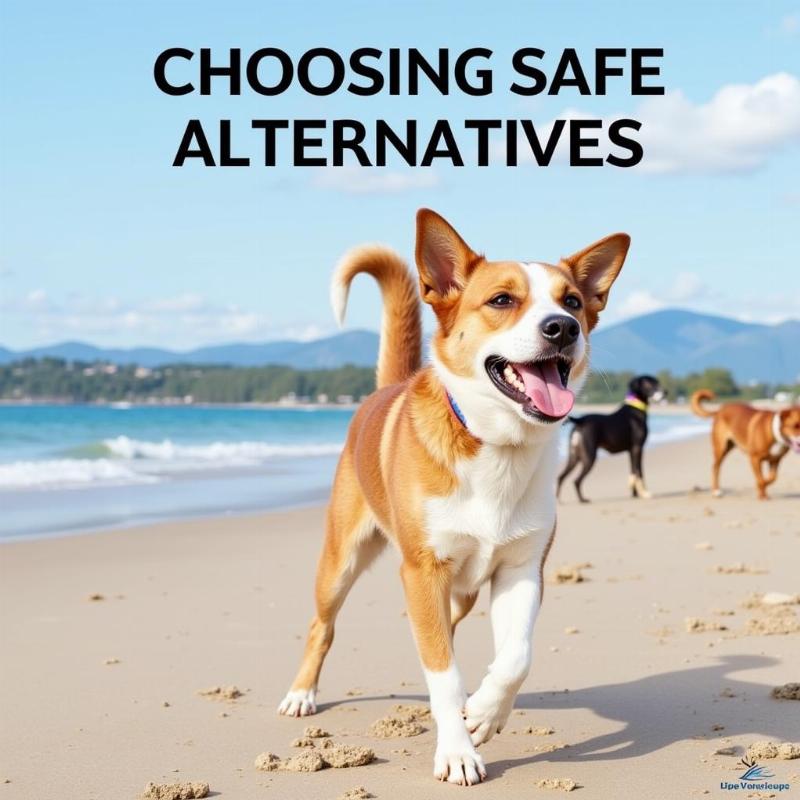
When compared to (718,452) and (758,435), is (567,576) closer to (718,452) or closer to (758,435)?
(758,435)

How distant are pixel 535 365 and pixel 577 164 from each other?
689 cm

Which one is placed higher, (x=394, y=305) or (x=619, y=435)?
(x=394, y=305)

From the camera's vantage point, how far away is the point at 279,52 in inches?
376

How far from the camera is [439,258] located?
4.14m

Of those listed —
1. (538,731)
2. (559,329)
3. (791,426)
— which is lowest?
(538,731)

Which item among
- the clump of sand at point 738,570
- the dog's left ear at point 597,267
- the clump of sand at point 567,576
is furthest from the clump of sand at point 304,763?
the clump of sand at point 738,570

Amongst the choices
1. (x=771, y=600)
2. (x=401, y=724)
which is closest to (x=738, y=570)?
(x=771, y=600)

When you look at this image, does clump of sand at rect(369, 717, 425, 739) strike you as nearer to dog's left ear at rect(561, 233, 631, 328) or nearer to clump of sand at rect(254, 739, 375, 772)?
clump of sand at rect(254, 739, 375, 772)

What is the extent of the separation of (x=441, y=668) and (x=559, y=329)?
1.27 metres

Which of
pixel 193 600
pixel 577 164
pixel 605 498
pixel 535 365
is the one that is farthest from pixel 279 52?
pixel 605 498

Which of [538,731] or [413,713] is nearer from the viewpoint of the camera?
[538,731]

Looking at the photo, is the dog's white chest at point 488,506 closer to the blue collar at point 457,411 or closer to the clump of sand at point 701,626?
the blue collar at point 457,411

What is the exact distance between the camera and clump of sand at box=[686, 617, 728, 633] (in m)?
6.08

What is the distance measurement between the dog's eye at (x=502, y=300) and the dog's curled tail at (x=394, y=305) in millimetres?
1693
